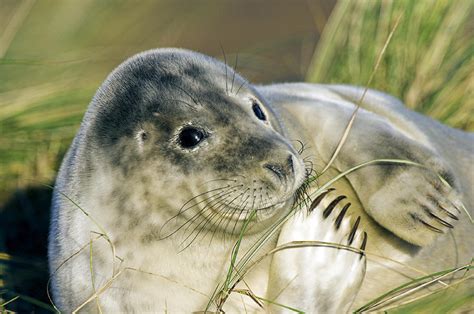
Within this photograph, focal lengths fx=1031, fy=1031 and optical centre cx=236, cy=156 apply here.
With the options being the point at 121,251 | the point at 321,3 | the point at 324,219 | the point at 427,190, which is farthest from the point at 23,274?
the point at 321,3

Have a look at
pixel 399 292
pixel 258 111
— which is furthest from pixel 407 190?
pixel 258 111

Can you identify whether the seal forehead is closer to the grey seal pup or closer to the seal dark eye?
the grey seal pup

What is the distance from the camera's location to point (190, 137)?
3664 mm

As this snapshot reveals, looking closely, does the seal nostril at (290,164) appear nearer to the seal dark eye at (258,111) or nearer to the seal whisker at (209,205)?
the seal whisker at (209,205)

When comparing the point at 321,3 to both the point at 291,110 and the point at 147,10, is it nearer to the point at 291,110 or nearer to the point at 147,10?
the point at 147,10

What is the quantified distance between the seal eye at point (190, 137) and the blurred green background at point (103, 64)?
1513 millimetres

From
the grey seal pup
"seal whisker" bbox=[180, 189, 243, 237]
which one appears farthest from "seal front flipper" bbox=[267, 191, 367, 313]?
"seal whisker" bbox=[180, 189, 243, 237]

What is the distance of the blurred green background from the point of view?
5641 mm

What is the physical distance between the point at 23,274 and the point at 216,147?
Answer: 1.73 meters

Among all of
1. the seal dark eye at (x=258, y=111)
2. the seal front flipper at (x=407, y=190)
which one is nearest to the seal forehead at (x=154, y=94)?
the seal dark eye at (x=258, y=111)

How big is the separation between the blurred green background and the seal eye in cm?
151

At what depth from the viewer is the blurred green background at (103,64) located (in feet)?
18.5

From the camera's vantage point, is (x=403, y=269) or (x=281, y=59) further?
(x=281, y=59)

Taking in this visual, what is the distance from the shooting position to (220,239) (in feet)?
12.5
